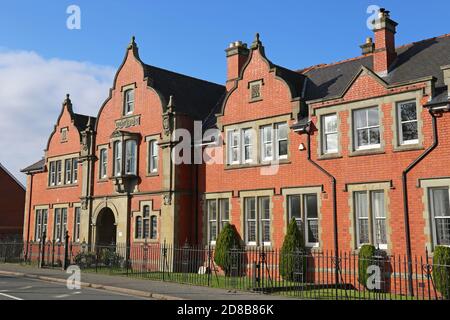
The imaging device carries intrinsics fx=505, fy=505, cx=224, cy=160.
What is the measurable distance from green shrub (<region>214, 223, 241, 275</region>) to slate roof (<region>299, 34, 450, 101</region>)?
7.29 metres

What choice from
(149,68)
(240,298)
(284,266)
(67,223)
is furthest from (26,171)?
(240,298)

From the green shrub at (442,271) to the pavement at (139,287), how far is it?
5.42 meters

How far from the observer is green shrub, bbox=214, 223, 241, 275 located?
23766 mm

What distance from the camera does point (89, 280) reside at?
827 inches

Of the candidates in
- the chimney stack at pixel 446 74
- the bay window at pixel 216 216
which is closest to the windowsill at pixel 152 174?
the bay window at pixel 216 216

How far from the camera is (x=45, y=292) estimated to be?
681 inches

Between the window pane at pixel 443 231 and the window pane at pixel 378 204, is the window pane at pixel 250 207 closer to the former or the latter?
the window pane at pixel 378 204

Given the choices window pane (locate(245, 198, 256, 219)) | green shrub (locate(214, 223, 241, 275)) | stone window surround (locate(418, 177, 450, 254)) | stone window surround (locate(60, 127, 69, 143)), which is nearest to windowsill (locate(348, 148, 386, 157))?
stone window surround (locate(418, 177, 450, 254))

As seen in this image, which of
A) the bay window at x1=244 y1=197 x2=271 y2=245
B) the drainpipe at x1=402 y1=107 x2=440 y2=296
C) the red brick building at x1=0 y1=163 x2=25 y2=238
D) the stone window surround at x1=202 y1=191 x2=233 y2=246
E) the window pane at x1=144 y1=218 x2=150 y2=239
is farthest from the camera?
the red brick building at x1=0 y1=163 x2=25 y2=238

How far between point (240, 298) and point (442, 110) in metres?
9.79

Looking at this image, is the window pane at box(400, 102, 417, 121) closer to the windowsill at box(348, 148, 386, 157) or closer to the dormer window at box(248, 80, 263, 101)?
the windowsill at box(348, 148, 386, 157)

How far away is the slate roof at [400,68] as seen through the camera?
20531mm
